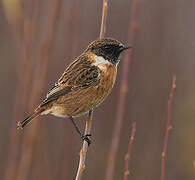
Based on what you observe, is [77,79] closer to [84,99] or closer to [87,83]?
[87,83]

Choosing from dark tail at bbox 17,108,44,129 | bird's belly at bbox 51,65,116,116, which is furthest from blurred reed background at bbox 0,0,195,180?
dark tail at bbox 17,108,44,129

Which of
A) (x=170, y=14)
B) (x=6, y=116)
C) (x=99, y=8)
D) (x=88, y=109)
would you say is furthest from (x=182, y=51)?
(x=6, y=116)

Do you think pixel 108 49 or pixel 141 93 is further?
pixel 141 93

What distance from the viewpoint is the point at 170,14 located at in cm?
538

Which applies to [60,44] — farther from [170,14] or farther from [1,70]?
[170,14]

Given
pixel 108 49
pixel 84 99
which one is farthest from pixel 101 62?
pixel 84 99

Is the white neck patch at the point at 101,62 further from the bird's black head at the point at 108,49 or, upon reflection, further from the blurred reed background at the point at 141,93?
the blurred reed background at the point at 141,93

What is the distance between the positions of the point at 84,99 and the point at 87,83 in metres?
0.17

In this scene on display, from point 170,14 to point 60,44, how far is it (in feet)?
5.62

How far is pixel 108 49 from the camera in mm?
3854

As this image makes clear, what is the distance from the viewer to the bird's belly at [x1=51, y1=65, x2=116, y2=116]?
12.2 ft

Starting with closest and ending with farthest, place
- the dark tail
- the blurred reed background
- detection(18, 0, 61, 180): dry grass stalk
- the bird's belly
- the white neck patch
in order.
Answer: detection(18, 0, 61, 180): dry grass stalk → the dark tail → the bird's belly → the white neck patch → the blurred reed background

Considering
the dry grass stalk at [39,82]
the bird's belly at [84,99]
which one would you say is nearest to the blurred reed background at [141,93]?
the bird's belly at [84,99]

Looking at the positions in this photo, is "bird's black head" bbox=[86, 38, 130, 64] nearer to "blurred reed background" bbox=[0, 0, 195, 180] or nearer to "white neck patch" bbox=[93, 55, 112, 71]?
"white neck patch" bbox=[93, 55, 112, 71]
